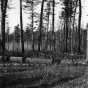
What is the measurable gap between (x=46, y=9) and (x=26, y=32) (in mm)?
19052

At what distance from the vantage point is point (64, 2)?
3281 cm

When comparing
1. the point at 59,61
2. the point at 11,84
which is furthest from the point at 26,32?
the point at 11,84

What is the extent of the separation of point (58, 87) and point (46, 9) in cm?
3408

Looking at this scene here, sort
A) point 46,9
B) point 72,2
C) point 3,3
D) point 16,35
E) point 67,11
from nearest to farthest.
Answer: point 3,3 → point 72,2 → point 67,11 → point 46,9 → point 16,35

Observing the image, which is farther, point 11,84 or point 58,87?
point 11,84

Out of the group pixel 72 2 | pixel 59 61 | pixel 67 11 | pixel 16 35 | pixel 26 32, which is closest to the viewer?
pixel 59 61

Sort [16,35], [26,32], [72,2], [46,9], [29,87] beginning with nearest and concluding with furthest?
1. [29,87]
2. [72,2]
3. [46,9]
4. [26,32]
5. [16,35]

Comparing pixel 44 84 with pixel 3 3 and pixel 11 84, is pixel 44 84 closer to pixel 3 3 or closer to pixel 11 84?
pixel 11 84

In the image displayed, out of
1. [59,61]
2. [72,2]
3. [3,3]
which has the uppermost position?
[72,2]

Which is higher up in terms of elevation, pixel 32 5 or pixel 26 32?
pixel 32 5

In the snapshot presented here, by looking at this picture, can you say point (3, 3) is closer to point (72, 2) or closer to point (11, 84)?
point (11, 84)

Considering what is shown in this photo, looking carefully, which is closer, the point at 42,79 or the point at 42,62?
the point at 42,79

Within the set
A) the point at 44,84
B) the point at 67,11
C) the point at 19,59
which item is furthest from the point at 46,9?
the point at 44,84

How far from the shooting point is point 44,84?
299 inches
